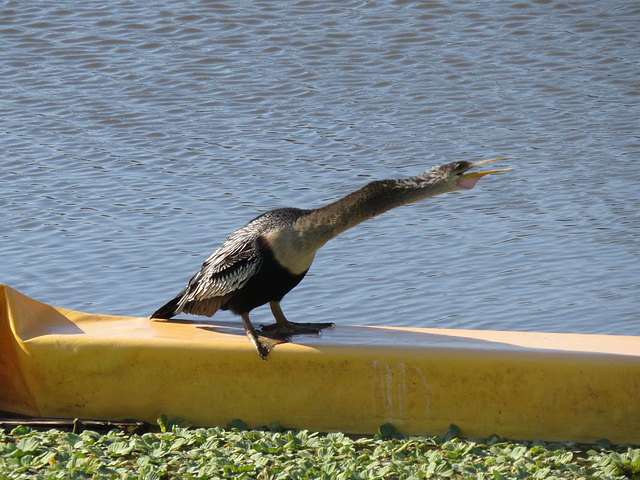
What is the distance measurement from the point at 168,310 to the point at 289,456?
47.6 inches

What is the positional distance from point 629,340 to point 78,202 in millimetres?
4596

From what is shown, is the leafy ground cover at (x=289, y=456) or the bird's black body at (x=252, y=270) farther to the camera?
the bird's black body at (x=252, y=270)

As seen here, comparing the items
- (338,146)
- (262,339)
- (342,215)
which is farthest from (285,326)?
(338,146)

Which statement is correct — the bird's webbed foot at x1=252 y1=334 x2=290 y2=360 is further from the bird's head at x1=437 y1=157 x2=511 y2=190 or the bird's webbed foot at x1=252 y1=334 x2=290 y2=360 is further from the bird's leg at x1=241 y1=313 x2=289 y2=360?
the bird's head at x1=437 y1=157 x2=511 y2=190

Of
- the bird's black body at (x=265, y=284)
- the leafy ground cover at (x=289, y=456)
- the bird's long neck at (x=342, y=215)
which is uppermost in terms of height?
the bird's long neck at (x=342, y=215)

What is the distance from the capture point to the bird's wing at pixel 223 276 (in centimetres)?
451

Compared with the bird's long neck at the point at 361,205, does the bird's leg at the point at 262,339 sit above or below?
below

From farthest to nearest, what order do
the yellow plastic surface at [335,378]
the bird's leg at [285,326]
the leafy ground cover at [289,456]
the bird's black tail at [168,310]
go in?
the bird's black tail at [168,310] → the bird's leg at [285,326] → the yellow plastic surface at [335,378] → the leafy ground cover at [289,456]

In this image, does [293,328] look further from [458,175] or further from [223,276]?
[458,175]

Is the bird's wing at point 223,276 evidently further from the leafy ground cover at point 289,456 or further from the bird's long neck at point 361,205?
the leafy ground cover at point 289,456

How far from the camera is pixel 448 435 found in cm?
434

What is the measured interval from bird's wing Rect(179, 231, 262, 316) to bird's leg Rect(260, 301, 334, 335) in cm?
26

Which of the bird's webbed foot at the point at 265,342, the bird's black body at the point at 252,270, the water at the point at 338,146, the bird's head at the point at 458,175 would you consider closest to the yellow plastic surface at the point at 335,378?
the bird's webbed foot at the point at 265,342

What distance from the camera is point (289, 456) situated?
4.11m
